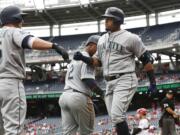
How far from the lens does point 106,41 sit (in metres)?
6.36

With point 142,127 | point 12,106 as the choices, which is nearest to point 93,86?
point 12,106

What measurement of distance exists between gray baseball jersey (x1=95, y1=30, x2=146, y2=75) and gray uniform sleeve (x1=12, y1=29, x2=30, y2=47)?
1.68m

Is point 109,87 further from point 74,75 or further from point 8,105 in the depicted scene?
point 8,105

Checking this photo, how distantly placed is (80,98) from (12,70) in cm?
165

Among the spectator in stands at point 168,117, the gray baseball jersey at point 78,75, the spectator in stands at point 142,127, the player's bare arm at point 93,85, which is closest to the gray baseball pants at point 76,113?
the gray baseball jersey at point 78,75

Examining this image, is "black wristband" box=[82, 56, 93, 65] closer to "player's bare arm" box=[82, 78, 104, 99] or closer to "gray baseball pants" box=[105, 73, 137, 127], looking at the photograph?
"player's bare arm" box=[82, 78, 104, 99]

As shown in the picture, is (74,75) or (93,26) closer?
(74,75)

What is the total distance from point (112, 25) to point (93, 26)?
33.9 metres

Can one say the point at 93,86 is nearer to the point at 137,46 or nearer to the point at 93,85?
the point at 93,85

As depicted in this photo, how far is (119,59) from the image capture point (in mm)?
6184

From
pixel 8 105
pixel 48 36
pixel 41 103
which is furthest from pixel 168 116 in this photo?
pixel 48 36

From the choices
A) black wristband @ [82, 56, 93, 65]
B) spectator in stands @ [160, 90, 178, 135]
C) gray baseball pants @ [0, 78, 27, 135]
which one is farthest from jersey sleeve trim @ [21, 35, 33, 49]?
spectator in stands @ [160, 90, 178, 135]

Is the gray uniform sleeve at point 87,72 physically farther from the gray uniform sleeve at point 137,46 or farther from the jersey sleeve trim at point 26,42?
the jersey sleeve trim at point 26,42

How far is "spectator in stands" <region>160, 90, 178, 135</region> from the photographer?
11195 mm
